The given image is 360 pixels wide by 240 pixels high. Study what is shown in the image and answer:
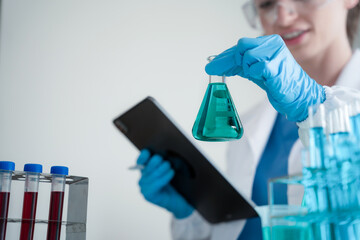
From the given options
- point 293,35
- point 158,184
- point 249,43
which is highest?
point 293,35

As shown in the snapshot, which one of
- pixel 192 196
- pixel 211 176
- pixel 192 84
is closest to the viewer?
pixel 211 176

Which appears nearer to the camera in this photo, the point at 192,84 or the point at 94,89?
the point at 94,89

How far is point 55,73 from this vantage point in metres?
1.72

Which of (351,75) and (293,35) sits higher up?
(293,35)

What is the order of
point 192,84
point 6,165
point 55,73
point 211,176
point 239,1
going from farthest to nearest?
point 239,1 < point 192,84 < point 55,73 < point 211,176 < point 6,165

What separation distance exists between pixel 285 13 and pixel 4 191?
4.01 ft

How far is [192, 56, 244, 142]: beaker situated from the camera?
85 cm

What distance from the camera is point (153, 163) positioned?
1.50 metres

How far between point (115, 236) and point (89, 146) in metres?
0.40

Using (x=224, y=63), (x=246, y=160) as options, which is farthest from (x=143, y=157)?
(x=224, y=63)

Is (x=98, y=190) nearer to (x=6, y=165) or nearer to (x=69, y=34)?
(x=69, y=34)

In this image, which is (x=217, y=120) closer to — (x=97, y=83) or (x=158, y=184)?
(x=158, y=184)

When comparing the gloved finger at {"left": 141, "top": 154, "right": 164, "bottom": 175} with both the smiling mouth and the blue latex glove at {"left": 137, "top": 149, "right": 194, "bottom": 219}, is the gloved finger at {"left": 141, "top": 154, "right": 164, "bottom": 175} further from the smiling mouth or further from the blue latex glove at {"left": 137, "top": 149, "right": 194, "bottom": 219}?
the smiling mouth

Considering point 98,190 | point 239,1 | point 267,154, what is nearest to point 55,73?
point 98,190
